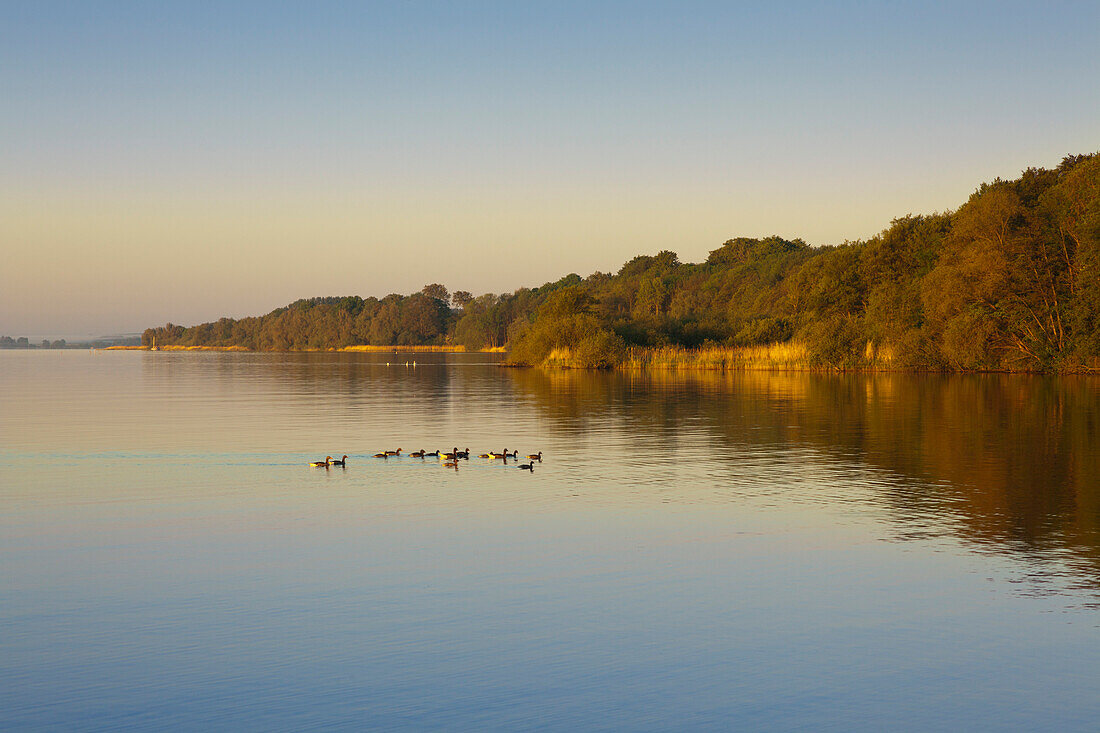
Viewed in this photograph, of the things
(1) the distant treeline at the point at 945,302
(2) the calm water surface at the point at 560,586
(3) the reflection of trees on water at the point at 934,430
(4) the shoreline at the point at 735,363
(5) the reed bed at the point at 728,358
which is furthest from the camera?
(5) the reed bed at the point at 728,358

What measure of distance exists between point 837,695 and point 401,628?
5.22 meters

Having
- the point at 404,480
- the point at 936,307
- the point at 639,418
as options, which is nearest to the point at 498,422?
the point at 639,418

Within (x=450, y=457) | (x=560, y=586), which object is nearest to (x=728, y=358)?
(x=450, y=457)

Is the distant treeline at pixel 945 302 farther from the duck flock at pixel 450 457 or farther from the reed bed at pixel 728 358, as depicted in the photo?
the duck flock at pixel 450 457

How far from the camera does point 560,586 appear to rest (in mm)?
13648

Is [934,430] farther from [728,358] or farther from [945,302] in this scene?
[728,358]

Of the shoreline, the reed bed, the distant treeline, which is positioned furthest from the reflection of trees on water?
the reed bed

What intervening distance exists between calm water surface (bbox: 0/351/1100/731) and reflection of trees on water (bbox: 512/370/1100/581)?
0.65ft

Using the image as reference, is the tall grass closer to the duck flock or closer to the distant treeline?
the distant treeline

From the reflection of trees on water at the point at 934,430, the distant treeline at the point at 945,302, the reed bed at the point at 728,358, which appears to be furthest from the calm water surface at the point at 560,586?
the reed bed at the point at 728,358

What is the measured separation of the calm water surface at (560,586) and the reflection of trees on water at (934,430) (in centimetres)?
20

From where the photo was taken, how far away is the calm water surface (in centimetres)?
941

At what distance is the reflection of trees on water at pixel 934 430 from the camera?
61.2 feet

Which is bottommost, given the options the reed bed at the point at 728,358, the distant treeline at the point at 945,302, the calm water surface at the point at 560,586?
the calm water surface at the point at 560,586
